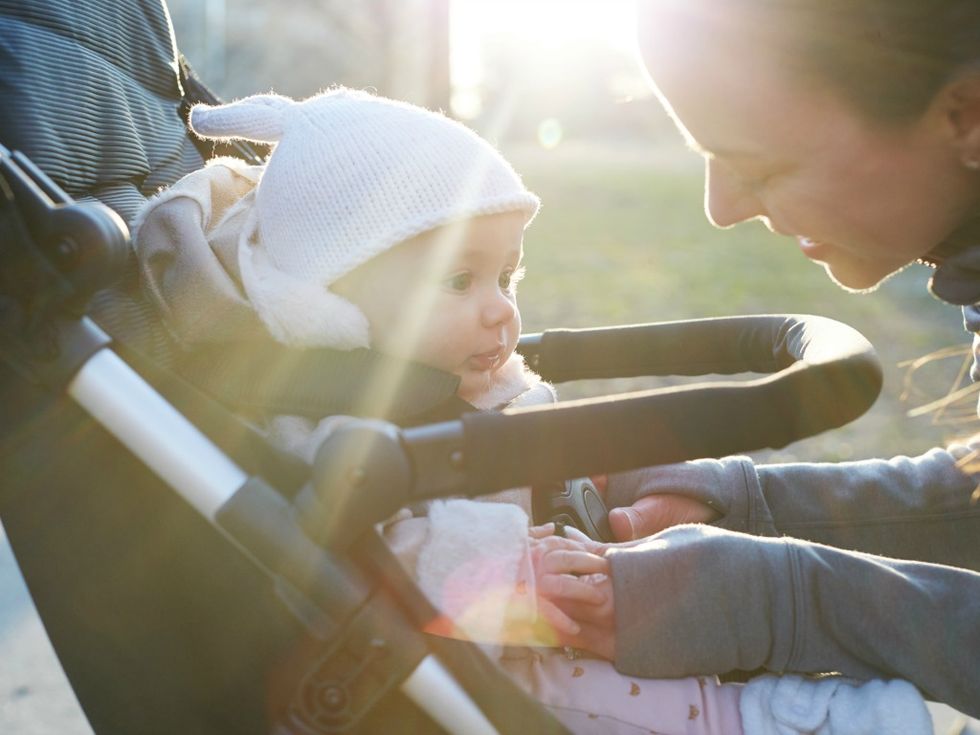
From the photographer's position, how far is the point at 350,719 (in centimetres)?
103

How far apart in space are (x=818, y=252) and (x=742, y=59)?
33 centimetres

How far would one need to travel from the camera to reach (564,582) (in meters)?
1.21

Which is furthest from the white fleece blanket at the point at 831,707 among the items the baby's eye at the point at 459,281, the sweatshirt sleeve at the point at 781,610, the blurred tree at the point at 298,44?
the blurred tree at the point at 298,44

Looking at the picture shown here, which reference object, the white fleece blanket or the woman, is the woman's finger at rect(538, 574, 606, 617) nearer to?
the woman

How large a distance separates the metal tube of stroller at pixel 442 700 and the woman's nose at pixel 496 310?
0.60 m

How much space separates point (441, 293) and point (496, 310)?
0.09 metres

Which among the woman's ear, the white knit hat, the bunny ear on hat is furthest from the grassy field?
the bunny ear on hat

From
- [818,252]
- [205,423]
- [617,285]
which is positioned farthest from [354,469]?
[617,285]

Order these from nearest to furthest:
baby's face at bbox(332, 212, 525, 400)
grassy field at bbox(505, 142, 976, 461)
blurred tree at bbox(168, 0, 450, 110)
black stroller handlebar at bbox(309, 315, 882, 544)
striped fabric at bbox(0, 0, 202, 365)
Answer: black stroller handlebar at bbox(309, 315, 882, 544)
striped fabric at bbox(0, 0, 202, 365)
baby's face at bbox(332, 212, 525, 400)
grassy field at bbox(505, 142, 976, 461)
blurred tree at bbox(168, 0, 450, 110)

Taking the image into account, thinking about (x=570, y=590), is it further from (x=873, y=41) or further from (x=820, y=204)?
(x=873, y=41)

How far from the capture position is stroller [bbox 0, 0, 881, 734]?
95cm

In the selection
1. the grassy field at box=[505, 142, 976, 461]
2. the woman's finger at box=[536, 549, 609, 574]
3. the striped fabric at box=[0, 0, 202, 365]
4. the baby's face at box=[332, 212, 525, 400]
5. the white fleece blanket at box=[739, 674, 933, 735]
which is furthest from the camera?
the grassy field at box=[505, 142, 976, 461]

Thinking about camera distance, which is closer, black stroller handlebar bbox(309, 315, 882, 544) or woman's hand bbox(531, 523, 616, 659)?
black stroller handlebar bbox(309, 315, 882, 544)

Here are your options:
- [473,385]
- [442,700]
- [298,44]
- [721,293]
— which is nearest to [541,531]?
[473,385]
